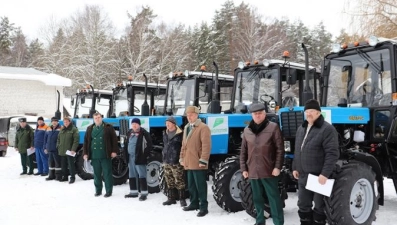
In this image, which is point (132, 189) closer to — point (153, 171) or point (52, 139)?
point (153, 171)

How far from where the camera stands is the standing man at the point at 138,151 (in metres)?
7.54

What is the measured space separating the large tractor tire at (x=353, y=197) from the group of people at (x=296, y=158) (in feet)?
0.46

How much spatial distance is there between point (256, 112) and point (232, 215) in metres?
1.85

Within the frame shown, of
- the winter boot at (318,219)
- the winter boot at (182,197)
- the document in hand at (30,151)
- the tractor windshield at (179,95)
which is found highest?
the tractor windshield at (179,95)

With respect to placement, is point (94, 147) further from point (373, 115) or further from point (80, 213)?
point (373, 115)

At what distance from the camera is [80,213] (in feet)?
21.5

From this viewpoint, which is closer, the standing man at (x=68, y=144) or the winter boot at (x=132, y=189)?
the winter boot at (x=132, y=189)

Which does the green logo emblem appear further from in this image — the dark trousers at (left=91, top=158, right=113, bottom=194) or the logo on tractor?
the dark trousers at (left=91, top=158, right=113, bottom=194)

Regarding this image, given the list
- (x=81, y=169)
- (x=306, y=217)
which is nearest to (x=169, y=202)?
(x=306, y=217)

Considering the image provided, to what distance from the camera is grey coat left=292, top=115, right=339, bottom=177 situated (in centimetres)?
427

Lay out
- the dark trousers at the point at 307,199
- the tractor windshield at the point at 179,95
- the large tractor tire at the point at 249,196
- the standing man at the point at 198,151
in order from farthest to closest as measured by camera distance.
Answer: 1. the tractor windshield at the point at 179,95
2. the standing man at the point at 198,151
3. the large tractor tire at the point at 249,196
4. the dark trousers at the point at 307,199

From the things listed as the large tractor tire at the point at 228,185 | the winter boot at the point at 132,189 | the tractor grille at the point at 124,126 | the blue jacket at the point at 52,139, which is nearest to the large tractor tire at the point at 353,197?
the large tractor tire at the point at 228,185

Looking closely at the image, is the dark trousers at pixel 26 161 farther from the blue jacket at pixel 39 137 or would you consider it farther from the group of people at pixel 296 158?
the group of people at pixel 296 158

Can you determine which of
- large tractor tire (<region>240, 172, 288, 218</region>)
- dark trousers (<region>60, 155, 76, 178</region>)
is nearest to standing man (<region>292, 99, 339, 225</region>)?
large tractor tire (<region>240, 172, 288, 218</region>)
